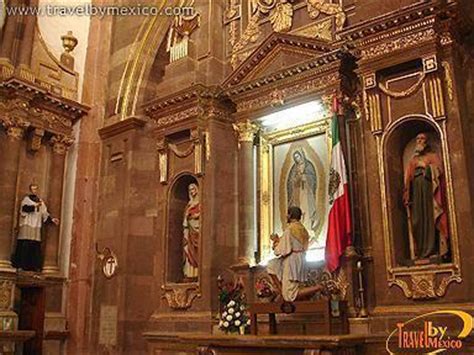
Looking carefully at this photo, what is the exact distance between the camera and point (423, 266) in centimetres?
715

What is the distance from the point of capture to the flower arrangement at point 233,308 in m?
A: 8.55

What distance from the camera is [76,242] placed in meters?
11.7

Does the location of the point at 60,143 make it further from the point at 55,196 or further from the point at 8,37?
the point at 8,37

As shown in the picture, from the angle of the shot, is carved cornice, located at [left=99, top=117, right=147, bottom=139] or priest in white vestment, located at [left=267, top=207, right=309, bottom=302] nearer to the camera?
priest in white vestment, located at [left=267, top=207, right=309, bottom=302]

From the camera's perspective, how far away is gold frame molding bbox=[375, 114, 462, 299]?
6906 millimetres

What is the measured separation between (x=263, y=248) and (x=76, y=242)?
439 cm

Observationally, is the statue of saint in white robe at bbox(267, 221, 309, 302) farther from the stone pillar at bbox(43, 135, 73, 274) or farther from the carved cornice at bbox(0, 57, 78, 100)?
the carved cornice at bbox(0, 57, 78, 100)

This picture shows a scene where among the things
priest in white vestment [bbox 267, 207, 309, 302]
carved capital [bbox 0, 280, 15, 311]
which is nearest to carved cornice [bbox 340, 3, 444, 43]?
priest in white vestment [bbox 267, 207, 309, 302]

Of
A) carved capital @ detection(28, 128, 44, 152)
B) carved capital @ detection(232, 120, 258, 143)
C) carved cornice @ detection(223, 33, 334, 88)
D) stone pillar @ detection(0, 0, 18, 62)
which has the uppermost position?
stone pillar @ detection(0, 0, 18, 62)

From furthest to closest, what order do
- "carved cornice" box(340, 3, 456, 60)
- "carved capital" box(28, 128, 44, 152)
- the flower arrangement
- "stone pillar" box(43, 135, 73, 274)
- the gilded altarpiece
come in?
"carved capital" box(28, 128, 44, 152), "stone pillar" box(43, 135, 73, 274), the flower arrangement, "carved cornice" box(340, 3, 456, 60), the gilded altarpiece

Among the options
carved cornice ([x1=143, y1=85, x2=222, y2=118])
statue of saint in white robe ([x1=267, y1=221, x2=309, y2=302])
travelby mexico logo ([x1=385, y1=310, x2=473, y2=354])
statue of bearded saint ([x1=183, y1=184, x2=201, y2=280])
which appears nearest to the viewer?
travelby mexico logo ([x1=385, y1=310, x2=473, y2=354])

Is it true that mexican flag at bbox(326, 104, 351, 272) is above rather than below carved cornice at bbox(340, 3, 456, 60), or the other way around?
below

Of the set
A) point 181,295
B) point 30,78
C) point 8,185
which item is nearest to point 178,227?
point 181,295

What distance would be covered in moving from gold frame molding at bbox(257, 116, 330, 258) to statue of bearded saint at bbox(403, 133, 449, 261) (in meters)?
1.82
